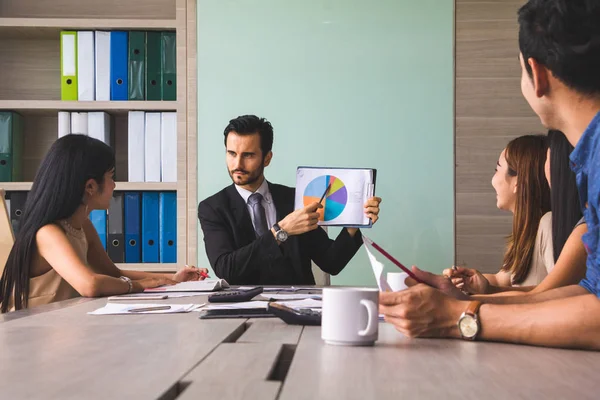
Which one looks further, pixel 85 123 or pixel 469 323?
pixel 85 123

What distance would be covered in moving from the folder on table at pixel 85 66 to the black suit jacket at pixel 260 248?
0.96m

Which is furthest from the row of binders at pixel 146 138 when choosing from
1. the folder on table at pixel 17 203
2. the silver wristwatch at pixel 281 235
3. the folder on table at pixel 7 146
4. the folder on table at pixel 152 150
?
the silver wristwatch at pixel 281 235

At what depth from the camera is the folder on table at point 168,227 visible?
3377mm

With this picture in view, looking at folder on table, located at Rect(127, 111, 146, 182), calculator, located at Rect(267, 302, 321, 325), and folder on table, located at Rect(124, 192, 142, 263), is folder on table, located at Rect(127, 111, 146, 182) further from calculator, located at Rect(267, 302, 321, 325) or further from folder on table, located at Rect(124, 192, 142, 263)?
calculator, located at Rect(267, 302, 321, 325)

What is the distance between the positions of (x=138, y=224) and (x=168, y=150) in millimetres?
408

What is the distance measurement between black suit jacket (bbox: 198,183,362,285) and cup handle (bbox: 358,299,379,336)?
164cm

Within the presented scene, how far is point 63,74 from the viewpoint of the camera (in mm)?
3359

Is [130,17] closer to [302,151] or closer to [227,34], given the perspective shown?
[227,34]

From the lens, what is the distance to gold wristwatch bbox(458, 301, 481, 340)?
3.40 feet

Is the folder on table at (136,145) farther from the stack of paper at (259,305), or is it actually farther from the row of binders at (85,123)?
the stack of paper at (259,305)

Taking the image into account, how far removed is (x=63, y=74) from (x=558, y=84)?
2802mm

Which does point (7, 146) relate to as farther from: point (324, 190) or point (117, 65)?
point (324, 190)

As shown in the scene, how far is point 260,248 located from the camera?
2.62m

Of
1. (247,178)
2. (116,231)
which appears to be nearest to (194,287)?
(247,178)
